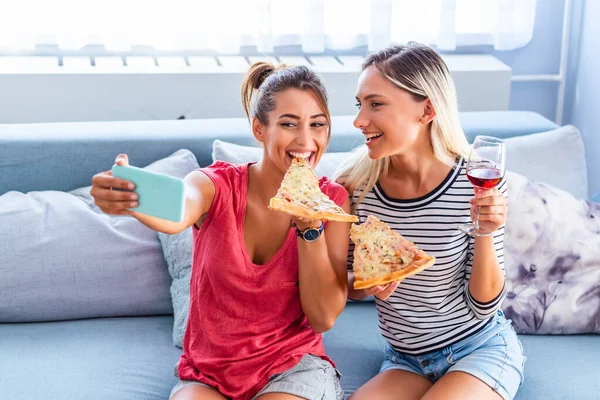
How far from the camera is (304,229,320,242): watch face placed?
1.91 meters

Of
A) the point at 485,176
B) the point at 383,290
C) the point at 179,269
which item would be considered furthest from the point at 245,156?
the point at 485,176

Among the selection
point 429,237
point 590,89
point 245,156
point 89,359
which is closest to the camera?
point 429,237

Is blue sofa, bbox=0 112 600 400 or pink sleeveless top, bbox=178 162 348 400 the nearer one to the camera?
pink sleeveless top, bbox=178 162 348 400

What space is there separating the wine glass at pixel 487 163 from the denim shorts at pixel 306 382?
56 cm

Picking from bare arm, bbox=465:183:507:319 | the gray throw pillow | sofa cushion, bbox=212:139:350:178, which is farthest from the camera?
sofa cushion, bbox=212:139:350:178

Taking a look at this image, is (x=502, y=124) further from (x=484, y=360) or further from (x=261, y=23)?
(x=484, y=360)

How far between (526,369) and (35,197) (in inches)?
65.7

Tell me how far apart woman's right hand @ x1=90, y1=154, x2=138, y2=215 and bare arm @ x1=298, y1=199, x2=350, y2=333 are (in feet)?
1.57

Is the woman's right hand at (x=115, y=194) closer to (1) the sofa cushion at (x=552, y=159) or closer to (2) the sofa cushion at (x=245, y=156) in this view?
(2) the sofa cushion at (x=245, y=156)

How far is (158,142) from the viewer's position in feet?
9.34

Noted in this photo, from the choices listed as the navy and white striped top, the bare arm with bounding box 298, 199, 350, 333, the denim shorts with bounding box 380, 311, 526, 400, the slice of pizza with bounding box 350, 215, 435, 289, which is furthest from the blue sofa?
the slice of pizza with bounding box 350, 215, 435, 289

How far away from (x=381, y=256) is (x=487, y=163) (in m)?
0.34

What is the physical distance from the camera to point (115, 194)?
1.63 m

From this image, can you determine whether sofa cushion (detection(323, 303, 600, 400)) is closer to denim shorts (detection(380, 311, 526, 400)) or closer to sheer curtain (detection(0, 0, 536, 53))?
denim shorts (detection(380, 311, 526, 400))
